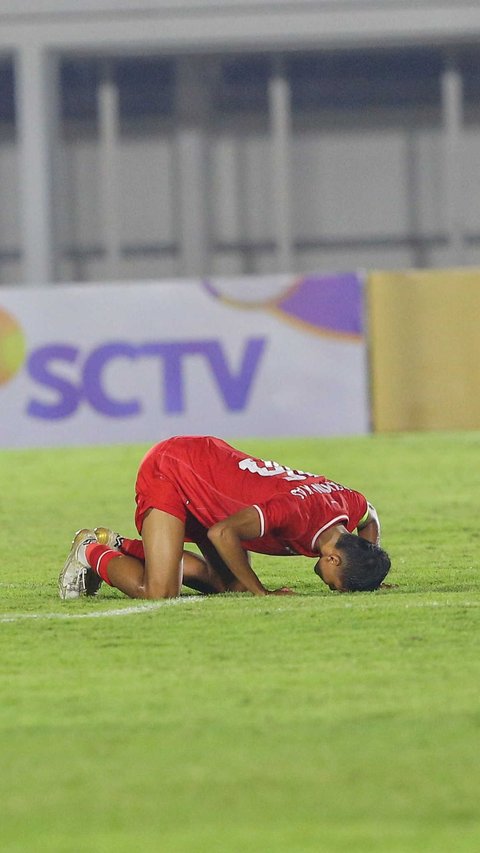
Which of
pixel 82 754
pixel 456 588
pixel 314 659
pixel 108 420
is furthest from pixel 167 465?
pixel 108 420

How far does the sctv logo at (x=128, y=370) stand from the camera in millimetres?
15234

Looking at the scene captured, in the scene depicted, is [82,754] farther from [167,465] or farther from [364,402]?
[364,402]

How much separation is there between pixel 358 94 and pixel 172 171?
3521 mm

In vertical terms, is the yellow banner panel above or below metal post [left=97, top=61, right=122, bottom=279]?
below

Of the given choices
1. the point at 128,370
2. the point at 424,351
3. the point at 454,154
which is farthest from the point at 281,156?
the point at 128,370

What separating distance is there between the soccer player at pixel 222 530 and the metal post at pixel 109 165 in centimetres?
1949

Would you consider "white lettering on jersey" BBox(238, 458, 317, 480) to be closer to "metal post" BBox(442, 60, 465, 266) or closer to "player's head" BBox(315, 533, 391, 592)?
"player's head" BBox(315, 533, 391, 592)

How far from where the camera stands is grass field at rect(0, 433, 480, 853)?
3.42 meters

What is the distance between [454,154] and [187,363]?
12489mm

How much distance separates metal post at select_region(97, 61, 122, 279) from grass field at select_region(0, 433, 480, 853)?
18.6 metres

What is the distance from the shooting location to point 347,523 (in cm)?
674

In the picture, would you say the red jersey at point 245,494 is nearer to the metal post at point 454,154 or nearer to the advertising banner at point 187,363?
the advertising banner at point 187,363

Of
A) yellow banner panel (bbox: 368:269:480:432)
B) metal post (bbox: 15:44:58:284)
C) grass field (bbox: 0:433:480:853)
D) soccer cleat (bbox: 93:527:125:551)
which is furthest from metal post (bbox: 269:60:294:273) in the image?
soccer cleat (bbox: 93:527:125:551)

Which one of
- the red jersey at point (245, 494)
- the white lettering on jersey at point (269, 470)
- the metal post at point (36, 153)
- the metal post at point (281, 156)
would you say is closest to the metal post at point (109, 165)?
the metal post at point (36, 153)
